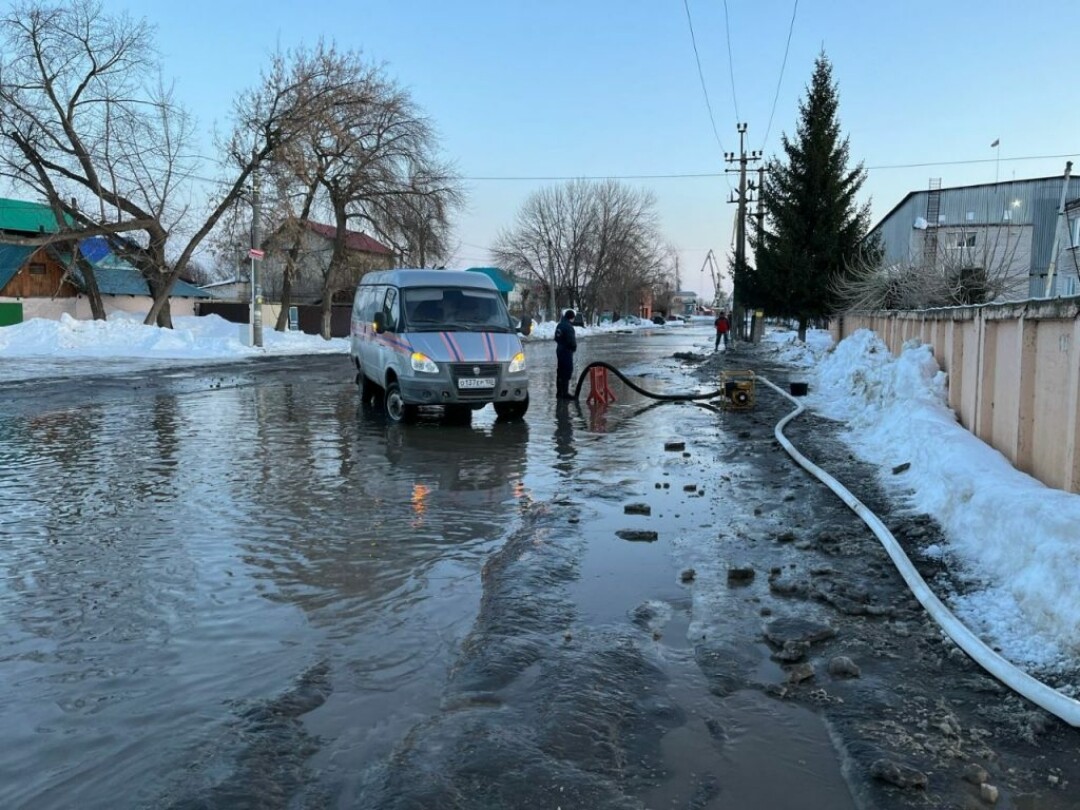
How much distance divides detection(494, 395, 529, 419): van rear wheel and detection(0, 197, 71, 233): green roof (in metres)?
37.4

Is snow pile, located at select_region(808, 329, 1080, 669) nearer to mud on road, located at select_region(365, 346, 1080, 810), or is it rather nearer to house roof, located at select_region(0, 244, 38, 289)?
mud on road, located at select_region(365, 346, 1080, 810)

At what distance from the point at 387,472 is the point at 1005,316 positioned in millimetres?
6667

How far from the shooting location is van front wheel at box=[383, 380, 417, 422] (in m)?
13.0

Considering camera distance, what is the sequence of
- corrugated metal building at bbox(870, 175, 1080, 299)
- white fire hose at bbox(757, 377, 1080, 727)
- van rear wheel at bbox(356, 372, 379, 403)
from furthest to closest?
corrugated metal building at bbox(870, 175, 1080, 299) → van rear wheel at bbox(356, 372, 379, 403) → white fire hose at bbox(757, 377, 1080, 727)

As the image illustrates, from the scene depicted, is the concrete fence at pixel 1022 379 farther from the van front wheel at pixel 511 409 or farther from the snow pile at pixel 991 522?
the van front wheel at pixel 511 409

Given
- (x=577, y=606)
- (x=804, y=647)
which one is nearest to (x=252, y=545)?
(x=577, y=606)

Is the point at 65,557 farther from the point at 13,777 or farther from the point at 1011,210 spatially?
the point at 1011,210

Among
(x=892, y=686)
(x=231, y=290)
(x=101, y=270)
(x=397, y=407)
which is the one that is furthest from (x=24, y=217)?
(x=892, y=686)

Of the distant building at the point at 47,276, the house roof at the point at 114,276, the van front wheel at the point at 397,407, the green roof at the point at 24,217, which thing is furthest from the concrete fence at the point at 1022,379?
the green roof at the point at 24,217

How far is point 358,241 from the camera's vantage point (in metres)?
46.8

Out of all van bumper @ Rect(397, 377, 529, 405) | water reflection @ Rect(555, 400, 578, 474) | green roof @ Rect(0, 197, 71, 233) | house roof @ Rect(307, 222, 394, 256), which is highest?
green roof @ Rect(0, 197, 71, 233)

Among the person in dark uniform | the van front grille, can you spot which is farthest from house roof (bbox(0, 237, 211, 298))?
the van front grille

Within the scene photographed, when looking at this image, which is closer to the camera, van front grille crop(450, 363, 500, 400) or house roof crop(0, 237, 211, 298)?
van front grille crop(450, 363, 500, 400)

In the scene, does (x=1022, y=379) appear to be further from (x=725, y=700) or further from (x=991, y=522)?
(x=725, y=700)
